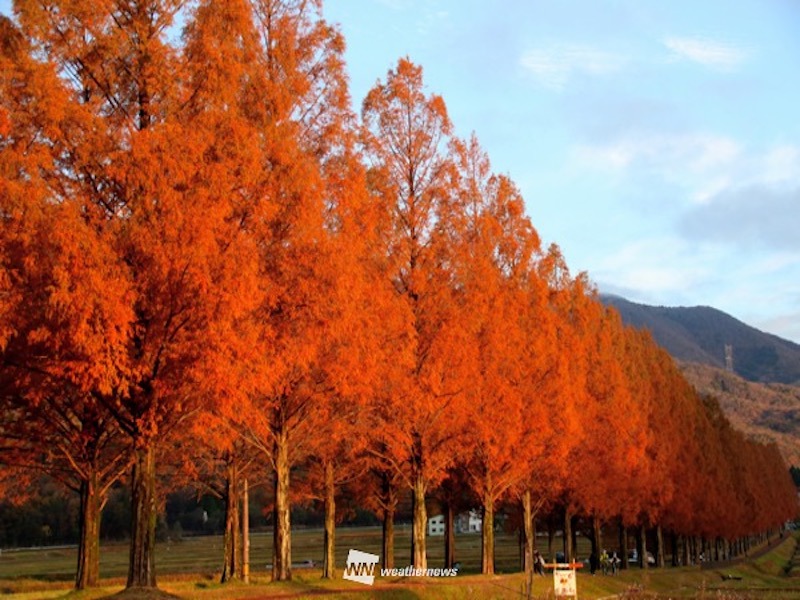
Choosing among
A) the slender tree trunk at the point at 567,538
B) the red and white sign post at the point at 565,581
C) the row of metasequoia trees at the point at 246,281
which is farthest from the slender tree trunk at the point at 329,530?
the slender tree trunk at the point at 567,538

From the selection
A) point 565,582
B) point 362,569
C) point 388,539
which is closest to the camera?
point 565,582

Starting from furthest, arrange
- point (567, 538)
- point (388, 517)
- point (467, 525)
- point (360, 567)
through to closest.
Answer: point (467, 525) < point (567, 538) < point (388, 517) < point (360, 567)

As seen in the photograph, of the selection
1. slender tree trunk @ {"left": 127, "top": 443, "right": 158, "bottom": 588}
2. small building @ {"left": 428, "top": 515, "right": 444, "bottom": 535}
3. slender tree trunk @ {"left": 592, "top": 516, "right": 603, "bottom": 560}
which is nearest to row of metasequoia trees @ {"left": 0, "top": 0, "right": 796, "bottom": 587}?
slender tree trunk @ {"left": 127, "top": 443, "right": 158, "bottom": 588}

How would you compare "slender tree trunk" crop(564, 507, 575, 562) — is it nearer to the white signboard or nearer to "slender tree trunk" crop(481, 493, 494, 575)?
"slender tree trunk" crop(481, 493, 494, 575)

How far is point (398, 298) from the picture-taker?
2442cm

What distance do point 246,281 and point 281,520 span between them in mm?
9038

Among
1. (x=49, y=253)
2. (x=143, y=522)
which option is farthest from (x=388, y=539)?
(x=49, y=253)

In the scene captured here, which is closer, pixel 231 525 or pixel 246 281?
pixel 246 281

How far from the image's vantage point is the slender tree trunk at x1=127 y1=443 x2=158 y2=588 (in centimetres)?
1578

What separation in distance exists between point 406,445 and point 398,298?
513 centimetres

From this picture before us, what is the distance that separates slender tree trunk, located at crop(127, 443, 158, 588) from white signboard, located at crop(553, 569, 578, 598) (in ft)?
32.8

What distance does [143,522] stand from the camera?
1595 centimetres

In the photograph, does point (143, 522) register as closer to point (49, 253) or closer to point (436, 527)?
point (49, 253)

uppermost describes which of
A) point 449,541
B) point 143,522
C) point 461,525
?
point 143,522
